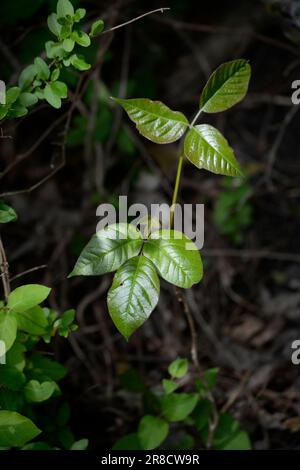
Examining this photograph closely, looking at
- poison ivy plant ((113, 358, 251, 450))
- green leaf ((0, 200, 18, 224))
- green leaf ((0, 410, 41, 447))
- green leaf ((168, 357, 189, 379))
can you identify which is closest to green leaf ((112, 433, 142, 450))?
poison ivy plant ((113, 358, 251, 450))

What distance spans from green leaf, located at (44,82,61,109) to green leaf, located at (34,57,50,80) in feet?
0.08

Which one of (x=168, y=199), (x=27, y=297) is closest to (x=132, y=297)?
(x=27, y=297)

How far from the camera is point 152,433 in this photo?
138 cm

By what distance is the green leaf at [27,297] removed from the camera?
42.8 inches

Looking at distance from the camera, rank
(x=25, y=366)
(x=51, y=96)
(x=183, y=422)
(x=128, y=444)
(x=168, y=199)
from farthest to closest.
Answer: (x=168, y=199)
(x=183, y=422)
(x=128, y=444)
(x=25, y=366)
(x=51, y=96)

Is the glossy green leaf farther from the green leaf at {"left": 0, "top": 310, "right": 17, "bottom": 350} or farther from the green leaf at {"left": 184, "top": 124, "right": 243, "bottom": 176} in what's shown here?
the green leaf at {"left": 0, "top": 310, "right": 17, "bottom": 350}

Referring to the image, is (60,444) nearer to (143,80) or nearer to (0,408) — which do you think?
(0,408)

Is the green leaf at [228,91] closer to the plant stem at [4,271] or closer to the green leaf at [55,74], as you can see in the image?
the green leaf at [55,74]

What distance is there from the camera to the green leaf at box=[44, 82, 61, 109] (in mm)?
1132

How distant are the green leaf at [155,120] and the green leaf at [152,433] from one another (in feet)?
2.56

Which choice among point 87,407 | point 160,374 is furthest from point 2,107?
point 160,374

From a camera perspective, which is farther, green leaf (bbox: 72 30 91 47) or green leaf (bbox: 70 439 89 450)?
green leaf (bbox: 70 439 89 450)

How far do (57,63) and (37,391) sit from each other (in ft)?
2.57

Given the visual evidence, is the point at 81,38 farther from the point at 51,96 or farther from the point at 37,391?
the point at 37,391
